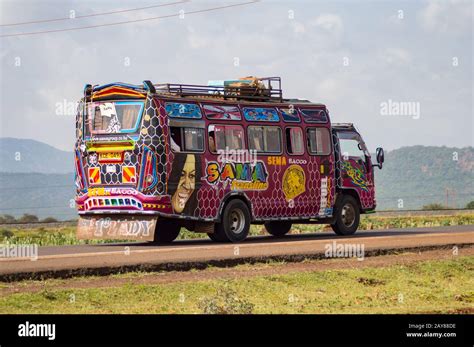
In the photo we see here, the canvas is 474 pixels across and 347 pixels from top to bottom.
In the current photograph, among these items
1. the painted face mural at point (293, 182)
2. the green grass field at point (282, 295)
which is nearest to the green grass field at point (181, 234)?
the painted face mural at point (293, 182)

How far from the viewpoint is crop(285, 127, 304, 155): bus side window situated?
102 feet

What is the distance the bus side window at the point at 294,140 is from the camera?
102ft

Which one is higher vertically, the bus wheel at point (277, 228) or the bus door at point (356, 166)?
the bus door at point (356, 166)

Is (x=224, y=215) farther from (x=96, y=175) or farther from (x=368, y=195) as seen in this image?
(x=368, y=195)

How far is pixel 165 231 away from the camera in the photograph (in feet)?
99.5

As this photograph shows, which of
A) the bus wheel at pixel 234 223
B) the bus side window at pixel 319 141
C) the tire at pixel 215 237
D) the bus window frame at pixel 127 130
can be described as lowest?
the tire at pixel 215 237

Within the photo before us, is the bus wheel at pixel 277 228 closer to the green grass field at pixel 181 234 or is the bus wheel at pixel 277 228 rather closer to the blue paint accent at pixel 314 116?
the green grass field at pixel 181 234

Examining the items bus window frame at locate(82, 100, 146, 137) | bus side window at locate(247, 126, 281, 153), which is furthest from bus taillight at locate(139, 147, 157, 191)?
bus side window at locate(247, 126, 281, 153)

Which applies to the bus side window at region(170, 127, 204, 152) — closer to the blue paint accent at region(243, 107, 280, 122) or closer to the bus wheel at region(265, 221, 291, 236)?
the blue paint accent at region(243, 107, 280, 122)

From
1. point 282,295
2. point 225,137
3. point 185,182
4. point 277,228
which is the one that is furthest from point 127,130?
point 282,295

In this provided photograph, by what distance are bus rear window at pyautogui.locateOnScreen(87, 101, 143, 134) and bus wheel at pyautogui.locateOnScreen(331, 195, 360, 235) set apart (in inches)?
295

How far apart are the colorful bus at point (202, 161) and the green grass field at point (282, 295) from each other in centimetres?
590
